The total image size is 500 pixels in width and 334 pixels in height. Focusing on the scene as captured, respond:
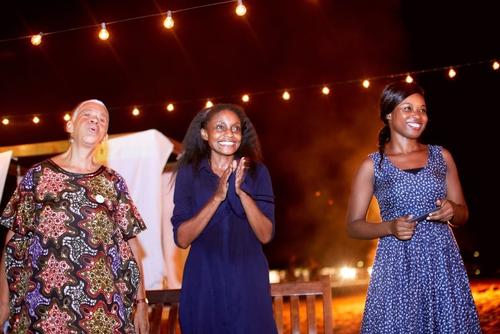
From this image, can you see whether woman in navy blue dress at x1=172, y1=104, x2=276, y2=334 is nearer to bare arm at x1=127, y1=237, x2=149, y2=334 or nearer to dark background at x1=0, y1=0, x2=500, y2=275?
bare arm at x1=127, y1=237, x2=149, y2=334

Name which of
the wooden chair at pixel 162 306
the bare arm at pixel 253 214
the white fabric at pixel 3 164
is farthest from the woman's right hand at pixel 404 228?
the white fabric at pixel 3 164

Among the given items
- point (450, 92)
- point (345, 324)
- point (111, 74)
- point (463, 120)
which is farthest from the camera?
point (463, 120)

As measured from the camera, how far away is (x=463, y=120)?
1513cm

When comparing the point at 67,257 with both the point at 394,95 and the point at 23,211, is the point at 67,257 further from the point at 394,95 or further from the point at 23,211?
the point at 394,95

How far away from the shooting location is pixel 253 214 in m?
2.54

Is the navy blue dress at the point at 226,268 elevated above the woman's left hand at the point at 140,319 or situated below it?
above

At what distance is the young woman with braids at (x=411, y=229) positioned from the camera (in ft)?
8.07

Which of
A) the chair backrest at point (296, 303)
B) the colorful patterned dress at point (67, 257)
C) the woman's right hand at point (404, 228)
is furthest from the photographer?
the chair backrest at point (296, 303)

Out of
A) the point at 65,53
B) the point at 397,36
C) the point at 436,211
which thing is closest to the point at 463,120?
the point at 397,36

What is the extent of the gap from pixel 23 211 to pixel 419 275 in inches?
79.7

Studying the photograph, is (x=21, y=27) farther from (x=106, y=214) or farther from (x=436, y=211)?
(x=436, y=211)

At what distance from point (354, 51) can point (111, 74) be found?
4.90 meters

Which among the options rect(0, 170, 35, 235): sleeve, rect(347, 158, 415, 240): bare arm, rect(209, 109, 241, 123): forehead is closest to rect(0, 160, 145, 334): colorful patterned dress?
rect(0, 170, 35, 235): sleeve

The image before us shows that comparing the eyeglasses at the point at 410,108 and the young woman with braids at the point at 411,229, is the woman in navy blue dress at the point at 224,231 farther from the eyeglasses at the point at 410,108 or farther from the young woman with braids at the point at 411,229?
the eyeglasses at the point at 410,108
